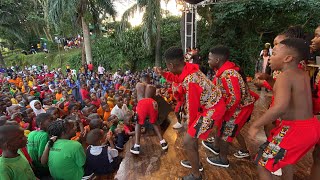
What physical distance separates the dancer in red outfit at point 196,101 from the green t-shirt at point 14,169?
153cm

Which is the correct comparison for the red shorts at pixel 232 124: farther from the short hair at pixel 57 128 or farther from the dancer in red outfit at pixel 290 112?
the short hair at pixel 57 128

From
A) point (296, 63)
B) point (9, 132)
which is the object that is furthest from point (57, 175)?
point (296, 63)

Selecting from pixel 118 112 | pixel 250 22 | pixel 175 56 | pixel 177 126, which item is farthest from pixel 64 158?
pixel 250 22

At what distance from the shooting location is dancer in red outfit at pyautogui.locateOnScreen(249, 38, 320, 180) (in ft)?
6.00

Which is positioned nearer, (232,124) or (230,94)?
(230,94)

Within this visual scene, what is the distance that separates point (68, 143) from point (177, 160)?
1.60m

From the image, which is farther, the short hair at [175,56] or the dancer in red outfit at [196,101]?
the short hair at [175,56]

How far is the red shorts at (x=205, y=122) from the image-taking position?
2.63m

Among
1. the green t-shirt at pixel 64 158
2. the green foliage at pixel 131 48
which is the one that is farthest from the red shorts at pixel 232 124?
the green foliage at pixel 131 48

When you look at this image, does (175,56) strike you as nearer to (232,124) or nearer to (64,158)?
(232,124)

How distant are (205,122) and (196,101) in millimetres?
252

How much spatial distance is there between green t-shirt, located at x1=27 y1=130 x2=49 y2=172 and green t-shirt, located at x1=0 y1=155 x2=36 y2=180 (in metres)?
0.70

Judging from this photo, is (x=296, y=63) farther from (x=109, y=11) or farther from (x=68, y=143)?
(x=109, y=11)

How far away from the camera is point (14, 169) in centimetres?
201
